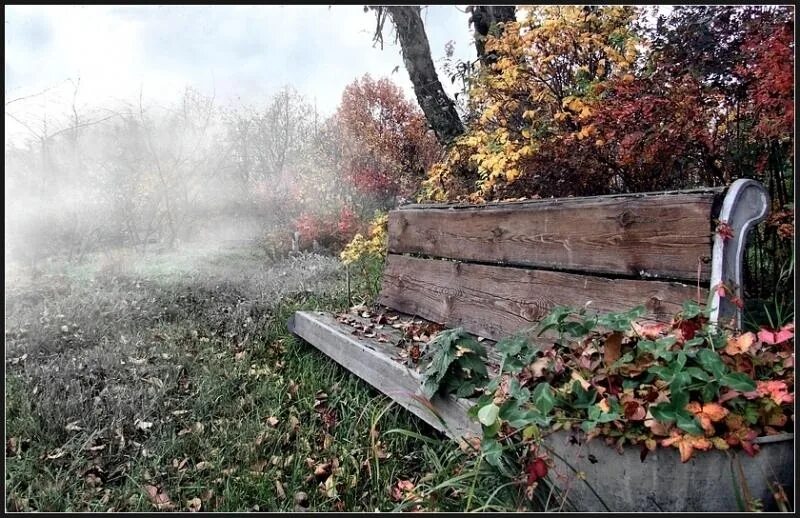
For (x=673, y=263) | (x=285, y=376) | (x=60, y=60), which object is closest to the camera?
(x=673, y=263)

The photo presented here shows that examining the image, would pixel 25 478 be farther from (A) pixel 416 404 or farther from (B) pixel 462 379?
(B) pixel 462 379

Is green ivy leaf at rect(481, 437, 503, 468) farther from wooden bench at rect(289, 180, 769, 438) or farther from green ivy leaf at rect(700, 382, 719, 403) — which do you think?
green ivy leaf at rect(700, 382, 719, 403)

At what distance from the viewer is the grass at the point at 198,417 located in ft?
6.63

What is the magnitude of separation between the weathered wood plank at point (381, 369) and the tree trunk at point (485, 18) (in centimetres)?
226

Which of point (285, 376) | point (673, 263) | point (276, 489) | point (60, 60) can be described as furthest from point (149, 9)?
point (673, 263)

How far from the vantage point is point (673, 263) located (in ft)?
5.37

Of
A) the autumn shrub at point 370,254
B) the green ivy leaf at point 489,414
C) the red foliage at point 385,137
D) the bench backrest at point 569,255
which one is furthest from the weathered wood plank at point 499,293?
the red foliage at point 385,137

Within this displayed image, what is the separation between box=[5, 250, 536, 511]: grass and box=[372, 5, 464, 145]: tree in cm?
156

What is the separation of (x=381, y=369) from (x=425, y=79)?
9.44 ft

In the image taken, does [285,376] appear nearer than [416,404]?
No

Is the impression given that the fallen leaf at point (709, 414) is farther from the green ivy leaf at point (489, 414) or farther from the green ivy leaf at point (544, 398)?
the green ivy leaf at point (489, 414)

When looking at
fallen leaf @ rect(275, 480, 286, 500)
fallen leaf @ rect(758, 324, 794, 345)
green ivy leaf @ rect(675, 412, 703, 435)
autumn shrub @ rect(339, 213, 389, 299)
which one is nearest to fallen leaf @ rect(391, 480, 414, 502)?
fallen leaf @ rect(275, 480, 286, 500)

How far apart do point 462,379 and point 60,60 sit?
333 cm

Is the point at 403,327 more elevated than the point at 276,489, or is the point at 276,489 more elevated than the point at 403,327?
the point at 403,327
